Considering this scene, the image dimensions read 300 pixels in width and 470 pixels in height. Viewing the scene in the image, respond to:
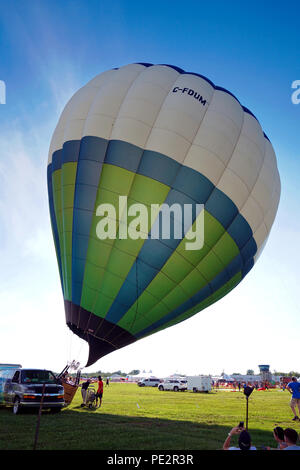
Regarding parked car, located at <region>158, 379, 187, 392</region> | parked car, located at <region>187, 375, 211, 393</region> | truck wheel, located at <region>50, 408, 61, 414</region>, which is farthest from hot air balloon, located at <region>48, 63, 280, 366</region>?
parked car, located at <region>158, 379, 187, 392</region>

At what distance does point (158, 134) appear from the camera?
12.0m

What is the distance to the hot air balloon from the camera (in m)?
11.7

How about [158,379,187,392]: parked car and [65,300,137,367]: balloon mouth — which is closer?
[65,300,137,367]: balloon mouth

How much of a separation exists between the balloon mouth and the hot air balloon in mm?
36

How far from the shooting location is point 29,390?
11.1 meters

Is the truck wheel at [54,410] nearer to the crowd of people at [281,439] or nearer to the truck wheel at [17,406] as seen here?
the truck wheel at [17,406]

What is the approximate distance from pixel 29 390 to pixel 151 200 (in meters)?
6.91

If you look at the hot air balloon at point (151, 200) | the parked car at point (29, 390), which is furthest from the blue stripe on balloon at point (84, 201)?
the parked car at point (29, 390)

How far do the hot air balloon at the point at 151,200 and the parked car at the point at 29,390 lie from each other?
1676 mm

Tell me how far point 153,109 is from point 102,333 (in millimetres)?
7700

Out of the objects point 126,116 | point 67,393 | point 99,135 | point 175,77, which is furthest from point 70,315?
point 175,77

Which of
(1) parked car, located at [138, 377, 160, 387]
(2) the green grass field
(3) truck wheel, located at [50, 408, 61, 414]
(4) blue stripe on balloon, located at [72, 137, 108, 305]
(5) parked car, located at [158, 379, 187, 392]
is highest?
(4) blue stripe on balloon, located at [72, 137, 108, 305]

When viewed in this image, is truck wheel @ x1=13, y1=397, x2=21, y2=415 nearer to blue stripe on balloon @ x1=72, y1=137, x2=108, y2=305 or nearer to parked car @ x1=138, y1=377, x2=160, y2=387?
blue stripe on balloon @ x1=72, y1=137, x2=108, y2=305

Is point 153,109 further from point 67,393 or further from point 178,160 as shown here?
point 67,393
